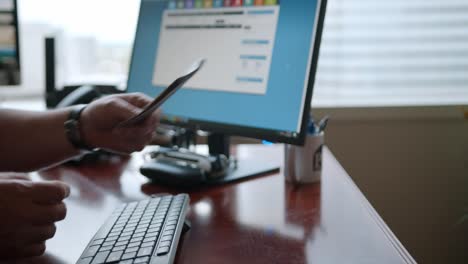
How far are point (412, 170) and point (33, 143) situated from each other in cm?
130

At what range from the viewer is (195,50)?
1.19 meters

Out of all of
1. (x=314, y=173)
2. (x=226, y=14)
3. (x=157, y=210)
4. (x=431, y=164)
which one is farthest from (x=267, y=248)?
(x=431, y=164)

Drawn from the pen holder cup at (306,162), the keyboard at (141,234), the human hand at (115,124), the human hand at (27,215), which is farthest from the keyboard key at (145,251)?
the pen holder cup at (306,162)

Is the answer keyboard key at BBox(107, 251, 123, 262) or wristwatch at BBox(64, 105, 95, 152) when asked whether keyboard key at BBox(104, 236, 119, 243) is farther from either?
wristwatch at BBox(64, 105, 95, 152)

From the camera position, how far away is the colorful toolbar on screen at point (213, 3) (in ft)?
3.47

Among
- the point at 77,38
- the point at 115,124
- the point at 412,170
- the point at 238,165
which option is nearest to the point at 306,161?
the point at 238,165

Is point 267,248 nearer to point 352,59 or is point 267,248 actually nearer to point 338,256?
point 338,256

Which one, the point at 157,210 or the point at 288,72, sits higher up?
the point at 288,72

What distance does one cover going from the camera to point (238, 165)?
1.21 m

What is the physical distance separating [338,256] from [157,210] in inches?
11.5

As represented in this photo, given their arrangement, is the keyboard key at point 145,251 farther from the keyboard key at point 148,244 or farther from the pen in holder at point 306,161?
the pen in holder at point 306,161

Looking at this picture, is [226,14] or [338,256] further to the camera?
[226,14]

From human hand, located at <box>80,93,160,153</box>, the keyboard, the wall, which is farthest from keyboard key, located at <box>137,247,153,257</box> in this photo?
the wall

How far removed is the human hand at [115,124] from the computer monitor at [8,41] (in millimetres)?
852
